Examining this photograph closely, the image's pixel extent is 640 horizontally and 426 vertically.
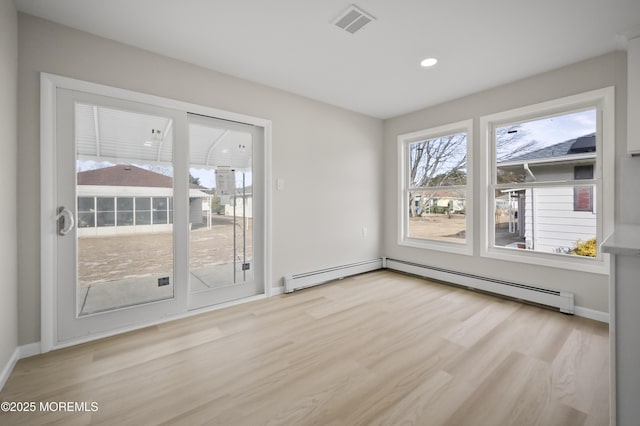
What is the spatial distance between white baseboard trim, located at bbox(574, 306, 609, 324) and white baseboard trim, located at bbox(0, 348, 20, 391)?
188 inches

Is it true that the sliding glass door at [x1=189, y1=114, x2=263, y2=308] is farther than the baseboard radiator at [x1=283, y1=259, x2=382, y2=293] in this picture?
No

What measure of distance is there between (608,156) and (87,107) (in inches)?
188

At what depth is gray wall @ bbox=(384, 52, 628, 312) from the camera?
2.56 meters

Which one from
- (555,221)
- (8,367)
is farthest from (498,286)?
(8,367)

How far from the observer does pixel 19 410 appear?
5.08 ft

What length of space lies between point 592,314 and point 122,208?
4620 mm

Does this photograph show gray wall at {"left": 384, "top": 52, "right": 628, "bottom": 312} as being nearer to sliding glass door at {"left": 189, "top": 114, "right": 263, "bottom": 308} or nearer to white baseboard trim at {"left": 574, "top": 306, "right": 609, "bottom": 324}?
white baseboard trim at {"left": 574, "top": 306, "right": 609, "bottom": 324}

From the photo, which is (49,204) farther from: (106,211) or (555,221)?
(555,221)

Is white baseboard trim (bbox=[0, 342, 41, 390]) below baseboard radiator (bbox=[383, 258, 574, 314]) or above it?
below

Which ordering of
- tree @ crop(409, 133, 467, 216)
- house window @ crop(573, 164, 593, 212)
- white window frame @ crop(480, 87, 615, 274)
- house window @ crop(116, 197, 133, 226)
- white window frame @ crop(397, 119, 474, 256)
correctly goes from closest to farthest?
house window @ crop(116, 197, 133, 226), white window frame @ crop(480, 87, 615, 274), house window @ crop(573, 164, 593, 212), white window frame @ crop(397, 119, 474, 256), tree @ crop(409, 133, 467, 216)

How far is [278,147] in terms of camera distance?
344cm

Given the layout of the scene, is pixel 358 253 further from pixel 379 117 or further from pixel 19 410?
pixel 19 410

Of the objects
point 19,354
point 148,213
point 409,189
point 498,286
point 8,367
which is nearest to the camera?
point 8,367

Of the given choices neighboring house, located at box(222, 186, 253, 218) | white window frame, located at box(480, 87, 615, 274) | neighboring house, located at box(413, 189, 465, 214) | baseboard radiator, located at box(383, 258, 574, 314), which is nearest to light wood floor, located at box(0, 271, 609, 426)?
baseboard radiator, located at box(383, 258, 574, 314)
